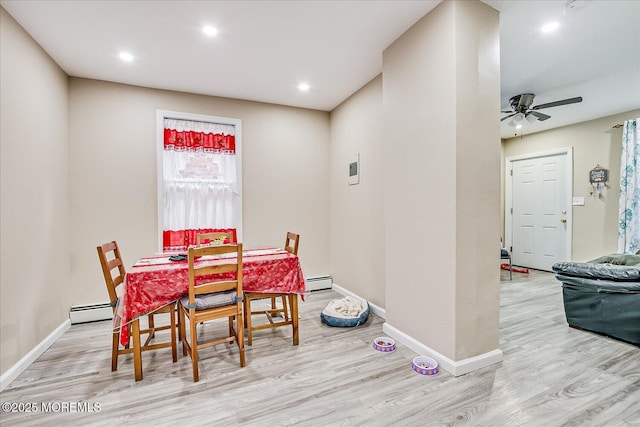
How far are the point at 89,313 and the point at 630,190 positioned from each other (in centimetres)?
734

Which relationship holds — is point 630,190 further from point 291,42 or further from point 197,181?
point 197,181

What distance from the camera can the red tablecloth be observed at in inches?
79.4

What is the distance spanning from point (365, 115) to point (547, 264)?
15.4ft

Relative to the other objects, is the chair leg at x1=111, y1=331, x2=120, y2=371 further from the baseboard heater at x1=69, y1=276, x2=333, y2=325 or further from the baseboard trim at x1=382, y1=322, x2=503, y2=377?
the baseboard trim at x1=382, y1=322, x2=503, y2=377

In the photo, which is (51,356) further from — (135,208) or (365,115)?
(365,115)

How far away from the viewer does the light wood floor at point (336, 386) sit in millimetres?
1661

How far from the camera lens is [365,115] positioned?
11.1ft

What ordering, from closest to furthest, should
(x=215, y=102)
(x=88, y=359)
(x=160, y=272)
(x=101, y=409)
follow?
(x=101, y=409)
(x=160, y=272)
(x=88, y=359)
(x=215, y=102)

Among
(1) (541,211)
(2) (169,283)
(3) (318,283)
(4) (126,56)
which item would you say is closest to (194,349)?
(2) (169,283)

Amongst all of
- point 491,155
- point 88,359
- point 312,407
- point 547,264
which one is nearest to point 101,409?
point 88,359

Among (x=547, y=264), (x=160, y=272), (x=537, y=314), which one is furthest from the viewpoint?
(x=547, y=264)

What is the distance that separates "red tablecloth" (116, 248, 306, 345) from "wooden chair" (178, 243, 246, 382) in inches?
5.0

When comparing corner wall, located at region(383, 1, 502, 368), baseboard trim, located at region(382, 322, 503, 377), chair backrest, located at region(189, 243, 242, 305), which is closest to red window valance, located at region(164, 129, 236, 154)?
chair backrest, located at region(189, 243, 242, 305)

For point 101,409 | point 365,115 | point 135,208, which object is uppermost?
point 365,115
